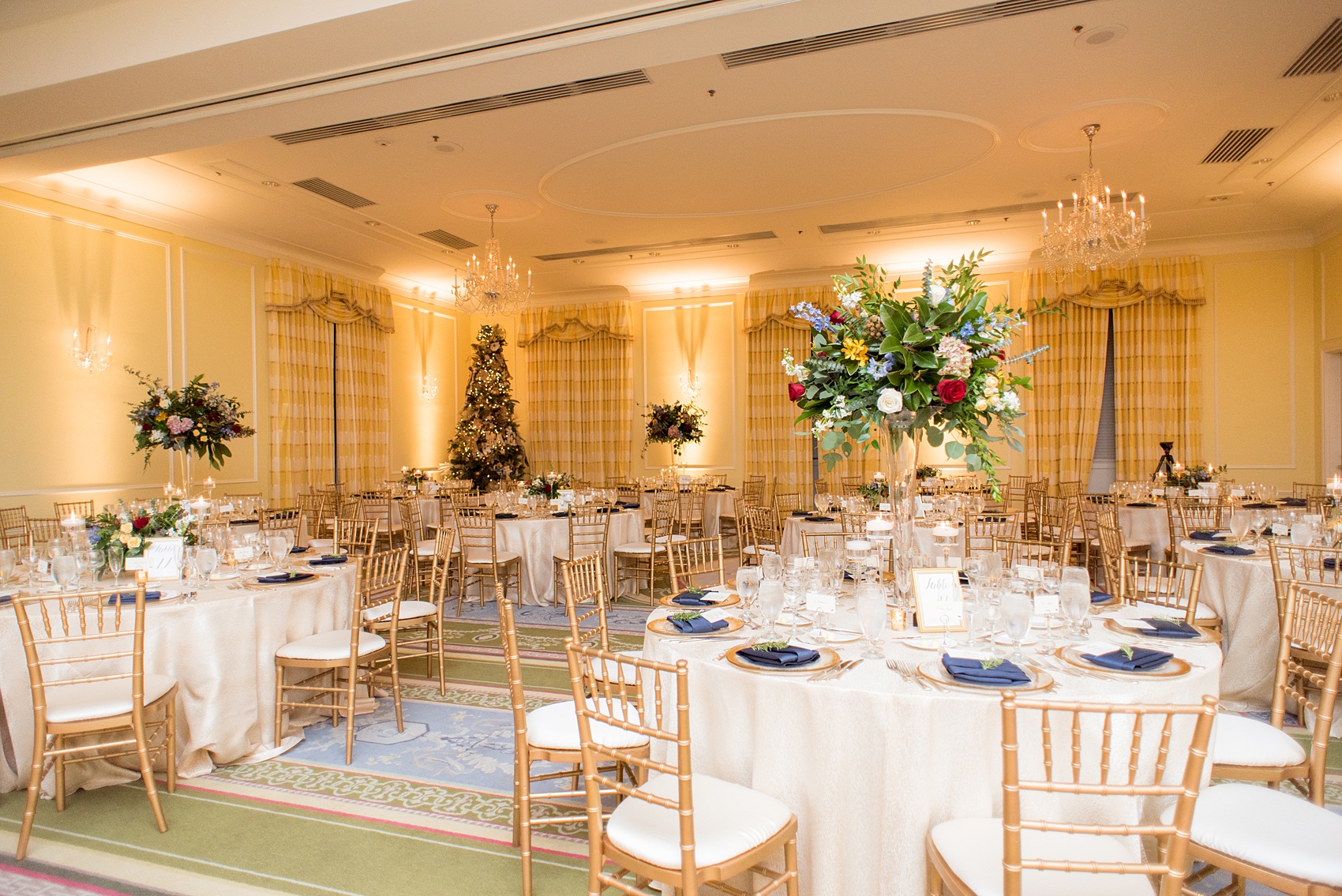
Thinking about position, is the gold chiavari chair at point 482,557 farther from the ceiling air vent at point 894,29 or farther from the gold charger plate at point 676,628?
the ceiling air vent at point 894,29

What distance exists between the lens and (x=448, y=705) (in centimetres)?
471

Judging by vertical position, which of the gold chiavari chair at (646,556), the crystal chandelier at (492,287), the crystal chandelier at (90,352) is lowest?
the gold chiavari chair at (646,556)

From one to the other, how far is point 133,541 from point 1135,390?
12131mm

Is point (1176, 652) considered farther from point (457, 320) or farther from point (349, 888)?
point (457, 320)

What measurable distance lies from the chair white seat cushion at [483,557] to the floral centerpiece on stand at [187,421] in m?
2.79

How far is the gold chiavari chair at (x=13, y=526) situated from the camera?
680cm

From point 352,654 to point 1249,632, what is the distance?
5.13 metres

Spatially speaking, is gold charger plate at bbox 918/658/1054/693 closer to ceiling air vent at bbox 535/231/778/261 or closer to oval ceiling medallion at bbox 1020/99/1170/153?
oval ceiling medallion at bbox 1020/99/1170/153

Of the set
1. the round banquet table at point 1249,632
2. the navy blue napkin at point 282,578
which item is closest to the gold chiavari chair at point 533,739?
the navy blue napkin at point 282,578

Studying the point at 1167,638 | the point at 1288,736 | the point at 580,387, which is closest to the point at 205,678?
the point at 1167,638

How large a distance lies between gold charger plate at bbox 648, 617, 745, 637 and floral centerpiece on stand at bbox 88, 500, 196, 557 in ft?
9.95

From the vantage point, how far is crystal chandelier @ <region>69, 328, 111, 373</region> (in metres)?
7.94

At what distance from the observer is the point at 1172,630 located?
263 centimetres

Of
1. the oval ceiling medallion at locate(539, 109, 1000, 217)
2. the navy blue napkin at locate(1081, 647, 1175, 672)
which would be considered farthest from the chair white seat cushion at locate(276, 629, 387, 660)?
the oval ceiling medallion at locate(539, 109, 1000, 217)
